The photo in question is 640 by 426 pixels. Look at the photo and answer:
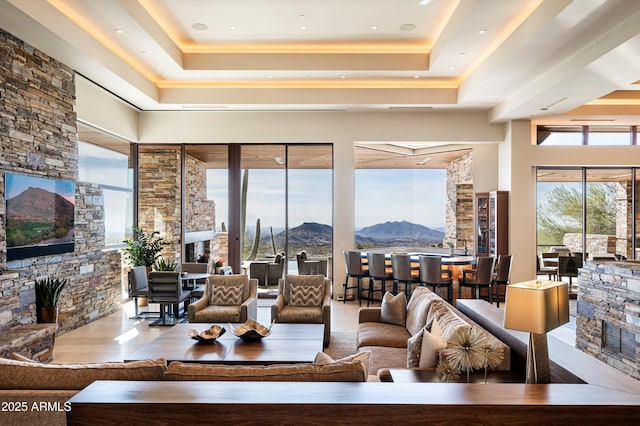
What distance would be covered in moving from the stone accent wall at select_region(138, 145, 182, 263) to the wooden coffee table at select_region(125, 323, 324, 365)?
15.0 ft

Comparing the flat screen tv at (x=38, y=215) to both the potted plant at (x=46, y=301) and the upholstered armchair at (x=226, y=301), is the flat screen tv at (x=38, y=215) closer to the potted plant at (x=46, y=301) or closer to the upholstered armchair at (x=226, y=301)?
the potted plant at (x=46, y=301)

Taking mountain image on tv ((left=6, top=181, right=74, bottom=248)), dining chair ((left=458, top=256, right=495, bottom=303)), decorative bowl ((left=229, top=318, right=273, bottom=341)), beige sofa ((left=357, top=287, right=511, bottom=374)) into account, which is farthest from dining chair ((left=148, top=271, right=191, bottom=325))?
dining chair ((left=458, top=256, right=495, bottom=303))

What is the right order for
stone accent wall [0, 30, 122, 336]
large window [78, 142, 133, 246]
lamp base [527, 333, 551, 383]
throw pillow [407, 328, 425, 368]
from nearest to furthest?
lamp base [527, 333, 551, 383] < throw pillow [407, 328, 425, 368] < stone accent wall [0, 30, 122, 336] < large window [78, 142, 133, 246]

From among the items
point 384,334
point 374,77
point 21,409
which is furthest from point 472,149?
point 21,409

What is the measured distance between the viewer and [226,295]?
596 cm

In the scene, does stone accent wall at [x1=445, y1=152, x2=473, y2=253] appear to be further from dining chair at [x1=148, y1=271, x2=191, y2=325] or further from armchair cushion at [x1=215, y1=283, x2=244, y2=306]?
dining chair at [x1=148, y1=271, x2=191, y2=325]

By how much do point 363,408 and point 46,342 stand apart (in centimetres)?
428

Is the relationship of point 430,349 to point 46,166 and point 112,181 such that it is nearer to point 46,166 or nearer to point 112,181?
point 46,166

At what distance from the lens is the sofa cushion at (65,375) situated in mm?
2211

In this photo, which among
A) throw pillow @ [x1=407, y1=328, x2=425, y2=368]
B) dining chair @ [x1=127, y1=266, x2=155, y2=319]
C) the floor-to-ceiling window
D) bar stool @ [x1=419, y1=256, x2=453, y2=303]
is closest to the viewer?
throw pillow @ [x1=407, y1=328, x2=425, y2=368]

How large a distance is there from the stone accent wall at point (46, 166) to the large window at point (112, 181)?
40 centimetres

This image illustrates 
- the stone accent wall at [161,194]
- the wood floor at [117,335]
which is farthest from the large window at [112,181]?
the wood floor at [117,335]

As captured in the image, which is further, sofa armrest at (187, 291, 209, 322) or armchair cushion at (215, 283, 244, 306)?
armchair cushion at (215, 283, 244, 306)

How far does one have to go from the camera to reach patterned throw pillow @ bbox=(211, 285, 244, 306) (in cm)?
594
